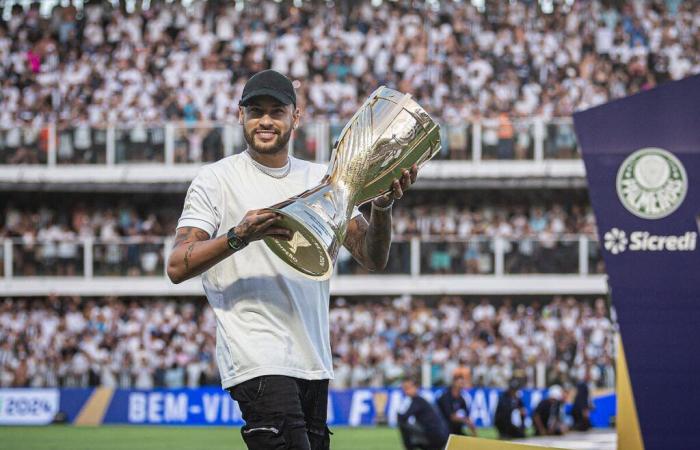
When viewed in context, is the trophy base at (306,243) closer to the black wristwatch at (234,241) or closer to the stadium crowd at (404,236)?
the black wristwatch at (234,241)

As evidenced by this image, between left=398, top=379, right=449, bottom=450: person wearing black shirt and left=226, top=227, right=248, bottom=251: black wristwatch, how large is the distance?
1230cm

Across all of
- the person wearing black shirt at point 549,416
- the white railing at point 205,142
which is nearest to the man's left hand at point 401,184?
the person wearing black shirt at point 549,416

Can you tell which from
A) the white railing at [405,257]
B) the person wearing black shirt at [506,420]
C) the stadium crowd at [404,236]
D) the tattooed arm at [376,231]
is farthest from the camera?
the stadium crowd at [404,236]

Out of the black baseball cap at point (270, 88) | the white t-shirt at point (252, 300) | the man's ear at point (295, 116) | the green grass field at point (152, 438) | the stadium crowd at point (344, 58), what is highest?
the stadium crowd at point (344, 58)

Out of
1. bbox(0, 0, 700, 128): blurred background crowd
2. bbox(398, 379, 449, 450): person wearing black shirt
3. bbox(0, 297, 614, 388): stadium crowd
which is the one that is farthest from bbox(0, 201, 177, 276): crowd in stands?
bbox(398, 379, 449, 450): person wearing black shirt

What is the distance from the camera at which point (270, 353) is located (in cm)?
530

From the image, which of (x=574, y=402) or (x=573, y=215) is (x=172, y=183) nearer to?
(x=573, y=215)

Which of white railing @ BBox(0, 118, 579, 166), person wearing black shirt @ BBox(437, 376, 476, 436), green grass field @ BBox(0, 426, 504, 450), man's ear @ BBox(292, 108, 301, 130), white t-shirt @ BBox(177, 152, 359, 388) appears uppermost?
white railing @ BBox(0, 118, 579, 166)

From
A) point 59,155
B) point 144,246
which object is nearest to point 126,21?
point 59,155

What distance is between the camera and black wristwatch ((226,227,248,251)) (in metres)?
4.90

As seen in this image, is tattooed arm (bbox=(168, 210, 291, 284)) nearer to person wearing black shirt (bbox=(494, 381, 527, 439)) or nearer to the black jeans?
the black jeans

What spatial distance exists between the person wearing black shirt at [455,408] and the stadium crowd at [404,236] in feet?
35.0

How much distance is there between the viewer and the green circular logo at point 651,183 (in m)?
9.20

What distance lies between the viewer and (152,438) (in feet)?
74.8
